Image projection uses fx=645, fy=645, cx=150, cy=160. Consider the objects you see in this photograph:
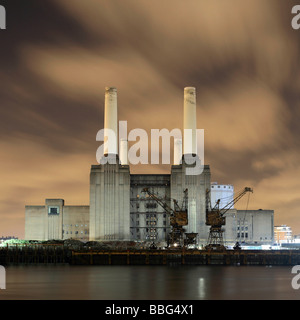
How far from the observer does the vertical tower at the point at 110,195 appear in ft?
490

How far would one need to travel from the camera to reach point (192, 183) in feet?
495

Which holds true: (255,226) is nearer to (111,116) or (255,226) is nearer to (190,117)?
(190,117)

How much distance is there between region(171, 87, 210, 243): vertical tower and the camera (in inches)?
5807

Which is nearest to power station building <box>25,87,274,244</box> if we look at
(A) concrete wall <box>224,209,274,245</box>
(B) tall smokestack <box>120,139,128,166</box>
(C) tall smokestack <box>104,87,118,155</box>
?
(C) tall smokestack <box>104,87,118,155</box>

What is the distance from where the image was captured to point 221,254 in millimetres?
120875

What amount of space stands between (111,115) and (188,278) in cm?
6823

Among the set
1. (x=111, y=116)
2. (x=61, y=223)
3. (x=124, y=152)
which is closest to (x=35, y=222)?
(x=61, y=223)

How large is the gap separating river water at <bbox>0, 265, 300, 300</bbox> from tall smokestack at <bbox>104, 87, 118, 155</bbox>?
5068 centimetres

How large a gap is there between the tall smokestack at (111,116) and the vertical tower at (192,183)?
15.7 meters

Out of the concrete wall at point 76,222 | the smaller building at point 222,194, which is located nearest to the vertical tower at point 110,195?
the concrete wall at point 76,222

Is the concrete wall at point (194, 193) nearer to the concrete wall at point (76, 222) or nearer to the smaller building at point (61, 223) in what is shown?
the concrete wall at point (76, 222)
